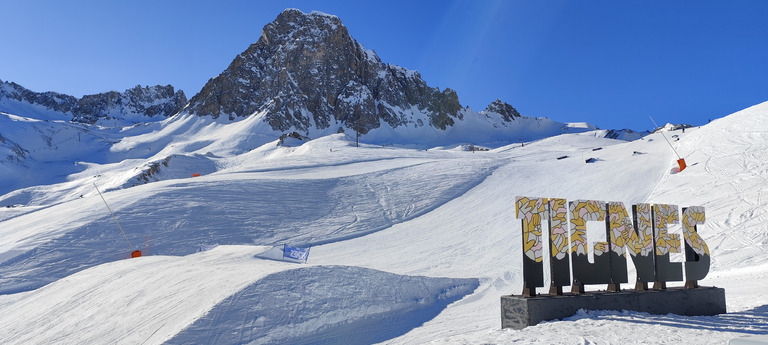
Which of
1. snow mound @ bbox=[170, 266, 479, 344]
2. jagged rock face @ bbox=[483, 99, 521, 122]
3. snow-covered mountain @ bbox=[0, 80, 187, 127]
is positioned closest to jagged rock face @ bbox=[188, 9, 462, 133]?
jagged rock face @ bbox=[483, 99, 521, 122]

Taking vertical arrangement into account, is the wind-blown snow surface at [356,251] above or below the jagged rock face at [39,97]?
below

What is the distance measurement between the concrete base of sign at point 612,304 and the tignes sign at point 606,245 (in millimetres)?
301

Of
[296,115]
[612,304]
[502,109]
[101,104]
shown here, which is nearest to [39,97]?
[101,104]

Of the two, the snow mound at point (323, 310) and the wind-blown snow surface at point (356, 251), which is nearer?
the snow mound at point (323, 310)

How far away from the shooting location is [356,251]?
21234mm

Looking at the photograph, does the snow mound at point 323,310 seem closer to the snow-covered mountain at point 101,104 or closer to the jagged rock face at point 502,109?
the jagged rock face at point 502,109

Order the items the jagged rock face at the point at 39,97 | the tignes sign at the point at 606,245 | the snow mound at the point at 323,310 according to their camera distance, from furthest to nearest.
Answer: the jagged rock face at the point at 39,97, the snow mound at the point at 323,310, the tignes sign at the point at 606,245

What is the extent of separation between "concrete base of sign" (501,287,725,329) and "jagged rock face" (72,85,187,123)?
181 m

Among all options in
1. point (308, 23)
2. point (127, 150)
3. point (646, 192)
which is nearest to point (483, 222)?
point (646, 192)

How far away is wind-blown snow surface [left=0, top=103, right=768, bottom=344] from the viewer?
1100 centimetres

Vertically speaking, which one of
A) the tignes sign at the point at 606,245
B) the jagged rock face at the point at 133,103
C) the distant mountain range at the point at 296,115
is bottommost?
the tignes sign at the point at 606,245

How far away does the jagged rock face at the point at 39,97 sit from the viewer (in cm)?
17088

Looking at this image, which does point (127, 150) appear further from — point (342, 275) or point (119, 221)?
point (342, 275)

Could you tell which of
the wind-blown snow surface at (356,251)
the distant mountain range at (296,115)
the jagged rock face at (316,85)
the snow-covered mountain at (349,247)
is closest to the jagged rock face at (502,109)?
the distant mountain range at (296,115)
